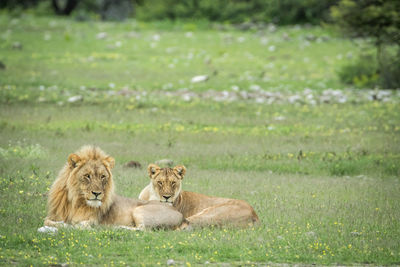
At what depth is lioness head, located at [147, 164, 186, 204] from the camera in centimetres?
1034

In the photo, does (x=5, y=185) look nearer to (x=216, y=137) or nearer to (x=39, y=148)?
(x=39, y=148)

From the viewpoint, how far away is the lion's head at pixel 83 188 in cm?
961

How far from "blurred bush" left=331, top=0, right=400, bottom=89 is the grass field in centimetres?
123

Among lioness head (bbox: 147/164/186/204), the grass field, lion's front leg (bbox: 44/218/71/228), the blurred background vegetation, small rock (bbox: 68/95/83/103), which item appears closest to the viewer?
the grass field

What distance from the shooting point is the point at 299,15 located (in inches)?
1738

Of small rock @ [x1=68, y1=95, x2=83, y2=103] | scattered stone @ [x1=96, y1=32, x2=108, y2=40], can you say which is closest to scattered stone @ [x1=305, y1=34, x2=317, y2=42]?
scattered stone @ [x1=96, y1=32, x2=108, y2=40]

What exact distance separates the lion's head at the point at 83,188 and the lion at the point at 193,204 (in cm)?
85

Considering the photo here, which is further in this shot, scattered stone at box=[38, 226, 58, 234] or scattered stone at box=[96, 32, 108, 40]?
scattered stone at box=[96, 32, 108, 40]

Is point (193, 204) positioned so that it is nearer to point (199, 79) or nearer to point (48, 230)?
point (48, 230)

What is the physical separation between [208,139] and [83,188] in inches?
354

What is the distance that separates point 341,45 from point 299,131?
18.4 meters

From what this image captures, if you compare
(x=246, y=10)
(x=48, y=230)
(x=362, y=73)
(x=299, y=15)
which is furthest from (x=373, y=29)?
(x=48, y=230)

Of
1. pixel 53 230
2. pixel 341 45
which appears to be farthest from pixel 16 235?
pixel 341 45

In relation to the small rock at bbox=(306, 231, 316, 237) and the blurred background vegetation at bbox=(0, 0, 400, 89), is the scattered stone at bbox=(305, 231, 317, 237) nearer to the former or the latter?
the small rock at bbox=(306, 231, 316, 237)
